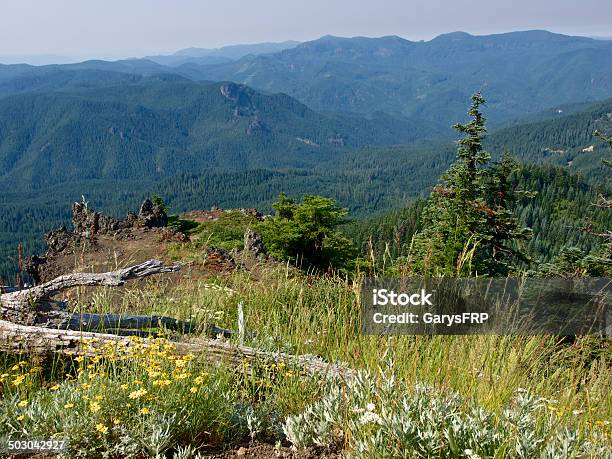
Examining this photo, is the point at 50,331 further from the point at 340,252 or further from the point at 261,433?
the point at 340,252

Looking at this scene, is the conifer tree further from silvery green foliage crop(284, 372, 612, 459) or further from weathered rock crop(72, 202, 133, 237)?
weathered rock crop(72, 202, 133, 237)

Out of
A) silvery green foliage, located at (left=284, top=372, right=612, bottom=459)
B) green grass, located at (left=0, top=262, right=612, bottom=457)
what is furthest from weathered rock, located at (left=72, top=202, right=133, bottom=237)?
silvery green foliage, located at (left=284, top=372, right=612, bottom=459)

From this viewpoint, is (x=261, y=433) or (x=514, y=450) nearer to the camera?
(x=514, y=450)

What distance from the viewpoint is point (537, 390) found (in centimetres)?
342

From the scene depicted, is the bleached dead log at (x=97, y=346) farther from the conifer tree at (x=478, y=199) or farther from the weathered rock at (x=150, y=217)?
the weathered rock at (x=150, y=217)

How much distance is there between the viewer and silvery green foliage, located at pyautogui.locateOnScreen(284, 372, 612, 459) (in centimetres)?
257

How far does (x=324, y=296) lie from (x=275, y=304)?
1.14 meters

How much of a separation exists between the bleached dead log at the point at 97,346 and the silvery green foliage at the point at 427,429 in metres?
0.75

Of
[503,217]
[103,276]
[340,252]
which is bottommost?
[340,252]

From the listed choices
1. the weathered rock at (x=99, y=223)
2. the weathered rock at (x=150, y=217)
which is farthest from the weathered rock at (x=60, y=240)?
the weathered rock at (x=150, y=217)

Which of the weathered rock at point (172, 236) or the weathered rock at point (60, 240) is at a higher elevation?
the weathered rock at point (172, 236)

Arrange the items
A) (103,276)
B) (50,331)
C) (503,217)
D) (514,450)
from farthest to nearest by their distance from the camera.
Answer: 1. (503,217)
2. (103,276)
3. (50,331)
4. (514,450)

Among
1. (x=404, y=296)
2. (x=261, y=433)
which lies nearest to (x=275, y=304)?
(x=404, y=296)

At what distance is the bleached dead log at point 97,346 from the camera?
391cm
